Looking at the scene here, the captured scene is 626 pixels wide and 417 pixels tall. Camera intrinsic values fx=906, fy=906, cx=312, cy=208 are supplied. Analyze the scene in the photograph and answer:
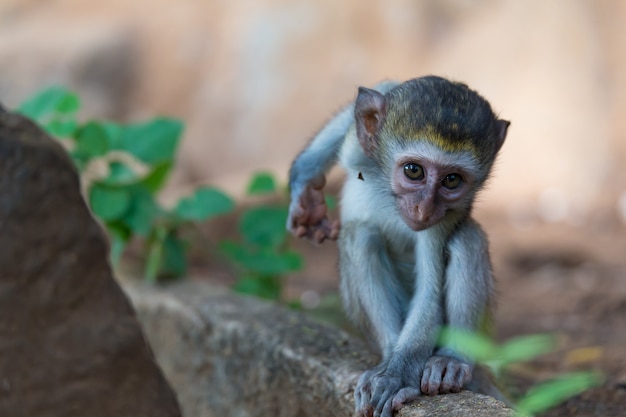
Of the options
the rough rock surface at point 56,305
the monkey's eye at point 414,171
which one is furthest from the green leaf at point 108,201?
the monkey's eye at point 414,171

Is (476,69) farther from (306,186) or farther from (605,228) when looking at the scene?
(306,186)

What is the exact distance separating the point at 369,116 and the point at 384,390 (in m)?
1.39

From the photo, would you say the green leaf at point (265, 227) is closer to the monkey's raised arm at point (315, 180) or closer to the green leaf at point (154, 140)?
the green leaf at point (154, 140)

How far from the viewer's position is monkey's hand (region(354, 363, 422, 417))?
3965mm

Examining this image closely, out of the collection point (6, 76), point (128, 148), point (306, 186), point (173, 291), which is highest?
point (306, 186)

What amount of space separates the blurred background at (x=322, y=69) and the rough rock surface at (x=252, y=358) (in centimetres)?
694

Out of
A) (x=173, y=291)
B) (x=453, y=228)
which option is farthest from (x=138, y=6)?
(x=453, y=228)

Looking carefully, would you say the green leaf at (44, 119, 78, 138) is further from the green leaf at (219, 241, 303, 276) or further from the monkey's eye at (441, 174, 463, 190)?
the monkey's eye at (441, 174, 463, 190)

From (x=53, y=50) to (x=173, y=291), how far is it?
9.51m

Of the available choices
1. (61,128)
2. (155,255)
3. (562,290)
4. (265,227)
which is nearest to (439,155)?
(265,227)

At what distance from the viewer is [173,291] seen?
629 cm

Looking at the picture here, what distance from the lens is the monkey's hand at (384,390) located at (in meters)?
3.96

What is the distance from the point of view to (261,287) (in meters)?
6.88

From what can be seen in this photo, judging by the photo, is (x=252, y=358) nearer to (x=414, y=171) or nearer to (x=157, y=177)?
(x=414, y=171)
